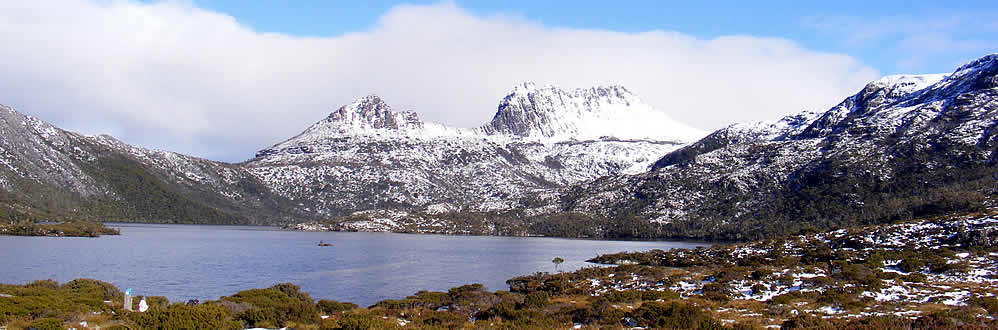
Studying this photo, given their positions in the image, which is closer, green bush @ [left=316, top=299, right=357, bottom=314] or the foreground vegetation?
A: the foreground vegetation

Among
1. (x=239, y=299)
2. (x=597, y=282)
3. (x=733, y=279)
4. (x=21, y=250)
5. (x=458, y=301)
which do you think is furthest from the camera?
(x=21, y=250)

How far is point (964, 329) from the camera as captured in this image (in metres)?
28.4

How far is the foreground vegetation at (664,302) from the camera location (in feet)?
109

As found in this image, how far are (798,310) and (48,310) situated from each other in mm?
43110

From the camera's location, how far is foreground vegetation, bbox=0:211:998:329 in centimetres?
3319

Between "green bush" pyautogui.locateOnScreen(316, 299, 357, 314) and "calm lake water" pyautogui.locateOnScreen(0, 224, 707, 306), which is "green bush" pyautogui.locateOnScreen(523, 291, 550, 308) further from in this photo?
"calm lake water" pyautogui.locateOnScreen(0, 224, 707, 306)

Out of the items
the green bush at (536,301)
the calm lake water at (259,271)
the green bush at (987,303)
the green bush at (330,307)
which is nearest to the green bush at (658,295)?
the green bush at (536,301)

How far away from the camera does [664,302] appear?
44.5 metres

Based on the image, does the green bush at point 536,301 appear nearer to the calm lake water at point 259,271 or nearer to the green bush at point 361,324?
the green bush at point 361,324

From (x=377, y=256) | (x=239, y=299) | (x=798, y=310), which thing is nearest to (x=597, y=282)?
(x=798, y=310)

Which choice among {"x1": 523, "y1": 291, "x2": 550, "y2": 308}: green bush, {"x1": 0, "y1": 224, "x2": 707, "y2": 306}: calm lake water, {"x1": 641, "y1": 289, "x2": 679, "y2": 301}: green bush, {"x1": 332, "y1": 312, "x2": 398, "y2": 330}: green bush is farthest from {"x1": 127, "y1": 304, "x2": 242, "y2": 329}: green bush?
{"x1": 0, "y1": 224, "x2": 707, "y2": 306}: calm lake water

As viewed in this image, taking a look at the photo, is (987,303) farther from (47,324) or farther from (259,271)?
(259,271)

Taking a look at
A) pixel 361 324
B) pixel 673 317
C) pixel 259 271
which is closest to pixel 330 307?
pixel 361 324

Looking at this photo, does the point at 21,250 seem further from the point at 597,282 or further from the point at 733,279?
the point at 733,279
